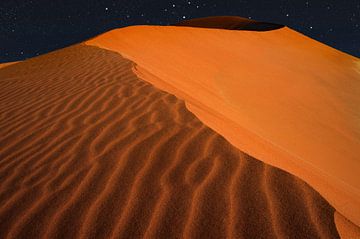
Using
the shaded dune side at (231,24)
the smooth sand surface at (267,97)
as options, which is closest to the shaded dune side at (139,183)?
the smooth sand surface at (267,97)

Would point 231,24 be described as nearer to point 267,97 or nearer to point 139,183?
point 267,97

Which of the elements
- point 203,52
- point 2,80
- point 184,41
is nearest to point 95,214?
point 2,80

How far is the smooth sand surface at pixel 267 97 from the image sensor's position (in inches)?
130

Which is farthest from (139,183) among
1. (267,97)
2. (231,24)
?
(231,24)

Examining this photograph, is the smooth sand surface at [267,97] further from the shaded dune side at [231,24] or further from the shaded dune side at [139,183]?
the shaded dune side at [231,24]

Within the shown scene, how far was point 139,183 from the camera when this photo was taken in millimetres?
2572

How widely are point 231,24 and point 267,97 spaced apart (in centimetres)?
1758

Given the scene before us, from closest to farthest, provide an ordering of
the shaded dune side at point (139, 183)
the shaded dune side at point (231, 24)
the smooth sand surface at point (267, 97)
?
the shaded dune side at point (139, 183)
the smooth sand surface at point (267, 97)
the shaded dune side at point (231, 24)

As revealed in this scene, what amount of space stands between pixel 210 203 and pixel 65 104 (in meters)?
3.17

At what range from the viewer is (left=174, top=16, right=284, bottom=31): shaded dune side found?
20.5 meters

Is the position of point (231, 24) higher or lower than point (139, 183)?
lower

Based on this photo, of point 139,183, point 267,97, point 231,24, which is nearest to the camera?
point 139,183

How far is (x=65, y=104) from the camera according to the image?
4734mm

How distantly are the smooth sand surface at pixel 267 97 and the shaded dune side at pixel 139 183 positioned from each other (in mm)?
Result: 335
